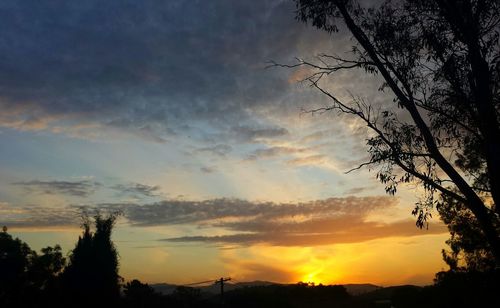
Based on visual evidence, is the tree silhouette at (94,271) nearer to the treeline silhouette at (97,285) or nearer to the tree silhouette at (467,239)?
the treeline silhouette at (97,285)

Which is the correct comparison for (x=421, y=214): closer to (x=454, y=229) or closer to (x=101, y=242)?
(x=454, y=229)

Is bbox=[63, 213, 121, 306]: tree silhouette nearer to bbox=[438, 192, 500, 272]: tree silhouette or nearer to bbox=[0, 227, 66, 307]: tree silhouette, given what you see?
bbox=[0, 227, 66, 307]: tree silhouette

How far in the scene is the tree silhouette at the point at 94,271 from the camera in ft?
78.7

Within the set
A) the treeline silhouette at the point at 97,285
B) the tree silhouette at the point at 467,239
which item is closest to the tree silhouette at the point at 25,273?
the treeline silhouette at the point at 97,285

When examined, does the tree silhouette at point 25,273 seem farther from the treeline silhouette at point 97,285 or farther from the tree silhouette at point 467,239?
the tree silhouette at point 467,239

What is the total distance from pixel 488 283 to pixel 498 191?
16.1 m

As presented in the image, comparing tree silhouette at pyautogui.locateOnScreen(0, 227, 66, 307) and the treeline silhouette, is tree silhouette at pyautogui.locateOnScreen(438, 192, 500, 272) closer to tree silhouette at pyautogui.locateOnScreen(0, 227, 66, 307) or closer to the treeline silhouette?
the treeline silhouette

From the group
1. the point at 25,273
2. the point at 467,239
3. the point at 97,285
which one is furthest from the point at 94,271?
the point at 467,239

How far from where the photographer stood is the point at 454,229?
2597 centimetres

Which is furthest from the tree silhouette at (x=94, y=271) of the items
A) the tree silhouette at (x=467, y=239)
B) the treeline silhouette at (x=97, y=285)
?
the tree silhouette at (x=467, y=239)

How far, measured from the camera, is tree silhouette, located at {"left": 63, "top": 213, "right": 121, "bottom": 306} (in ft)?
78.7

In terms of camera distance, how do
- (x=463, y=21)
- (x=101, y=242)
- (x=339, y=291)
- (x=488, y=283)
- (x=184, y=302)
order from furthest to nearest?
(x=339, y=291)
(x=184, y=302)
(x=101, y=242)
(x=488, y=283)
(x=463, y=21)

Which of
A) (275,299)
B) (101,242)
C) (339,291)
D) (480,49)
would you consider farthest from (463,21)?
(339,291)

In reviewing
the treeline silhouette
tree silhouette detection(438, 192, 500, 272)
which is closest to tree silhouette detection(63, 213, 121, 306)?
the treeline silhouette
